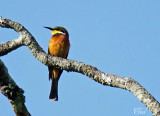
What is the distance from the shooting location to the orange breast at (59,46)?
23.8 feet

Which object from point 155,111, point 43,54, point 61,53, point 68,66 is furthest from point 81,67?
point 61,53

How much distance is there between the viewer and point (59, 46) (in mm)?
7266

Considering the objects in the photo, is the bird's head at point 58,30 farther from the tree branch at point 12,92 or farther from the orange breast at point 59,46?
the tree branch at point 12,92

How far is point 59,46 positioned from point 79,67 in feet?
12.7

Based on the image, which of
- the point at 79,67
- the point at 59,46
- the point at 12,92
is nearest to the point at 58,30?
the point at 59,46

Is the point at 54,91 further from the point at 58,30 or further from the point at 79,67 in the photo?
the point at 79,67

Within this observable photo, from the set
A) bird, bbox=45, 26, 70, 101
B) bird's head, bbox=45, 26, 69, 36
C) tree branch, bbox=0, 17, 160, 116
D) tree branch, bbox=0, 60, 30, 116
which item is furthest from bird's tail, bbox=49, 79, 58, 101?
tree branch, bbox=0, 60, 30, 116

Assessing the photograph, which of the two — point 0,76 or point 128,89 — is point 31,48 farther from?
point 128,89

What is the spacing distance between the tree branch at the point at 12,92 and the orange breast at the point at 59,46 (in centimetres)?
397

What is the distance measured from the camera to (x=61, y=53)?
23.8 feet

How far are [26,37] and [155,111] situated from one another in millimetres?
1741

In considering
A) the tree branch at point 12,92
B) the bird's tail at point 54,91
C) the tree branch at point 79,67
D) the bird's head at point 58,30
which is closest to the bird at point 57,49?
the bird's tail at point 54,91

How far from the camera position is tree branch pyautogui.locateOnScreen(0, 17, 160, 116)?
2.76 meters

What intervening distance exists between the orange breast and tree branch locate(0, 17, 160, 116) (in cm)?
323
